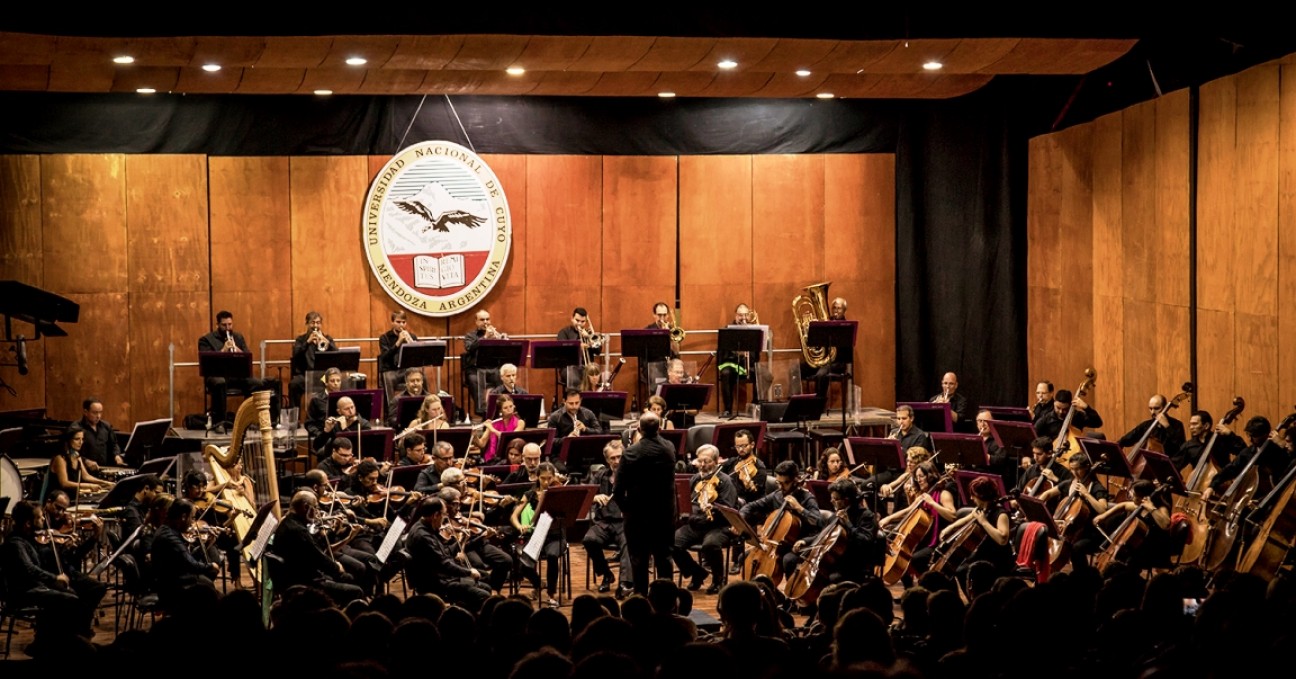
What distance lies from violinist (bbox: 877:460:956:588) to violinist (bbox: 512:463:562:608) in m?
2.54

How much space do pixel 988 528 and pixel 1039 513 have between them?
1.79 ft

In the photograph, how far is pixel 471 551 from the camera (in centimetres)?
1160

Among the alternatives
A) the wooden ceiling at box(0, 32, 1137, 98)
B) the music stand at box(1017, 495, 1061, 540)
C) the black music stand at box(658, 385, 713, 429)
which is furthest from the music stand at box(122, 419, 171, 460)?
the music stand at box(1017, 495, 1061, 540)

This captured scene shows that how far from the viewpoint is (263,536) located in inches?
389

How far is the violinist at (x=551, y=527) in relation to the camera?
1182 centimetres

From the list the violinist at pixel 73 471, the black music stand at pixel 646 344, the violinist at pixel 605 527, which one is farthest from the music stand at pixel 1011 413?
the violinist at pixel 73 471

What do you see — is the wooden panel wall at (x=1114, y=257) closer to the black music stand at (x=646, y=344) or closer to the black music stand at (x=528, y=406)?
the black music stand at (x=646, y=344)

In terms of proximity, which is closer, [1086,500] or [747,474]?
[1086,500]

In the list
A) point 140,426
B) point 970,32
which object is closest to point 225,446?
point 140,426

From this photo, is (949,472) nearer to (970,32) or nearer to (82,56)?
(970,32)

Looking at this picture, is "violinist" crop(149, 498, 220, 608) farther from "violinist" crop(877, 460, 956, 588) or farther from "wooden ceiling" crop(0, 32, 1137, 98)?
"violinist" crop(877, 460, 956, 588)

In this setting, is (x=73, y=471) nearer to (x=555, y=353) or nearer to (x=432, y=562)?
(x=432, y=562)

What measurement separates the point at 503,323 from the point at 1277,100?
9.09 m

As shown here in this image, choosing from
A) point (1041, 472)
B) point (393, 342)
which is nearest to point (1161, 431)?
point (1041, 472)
